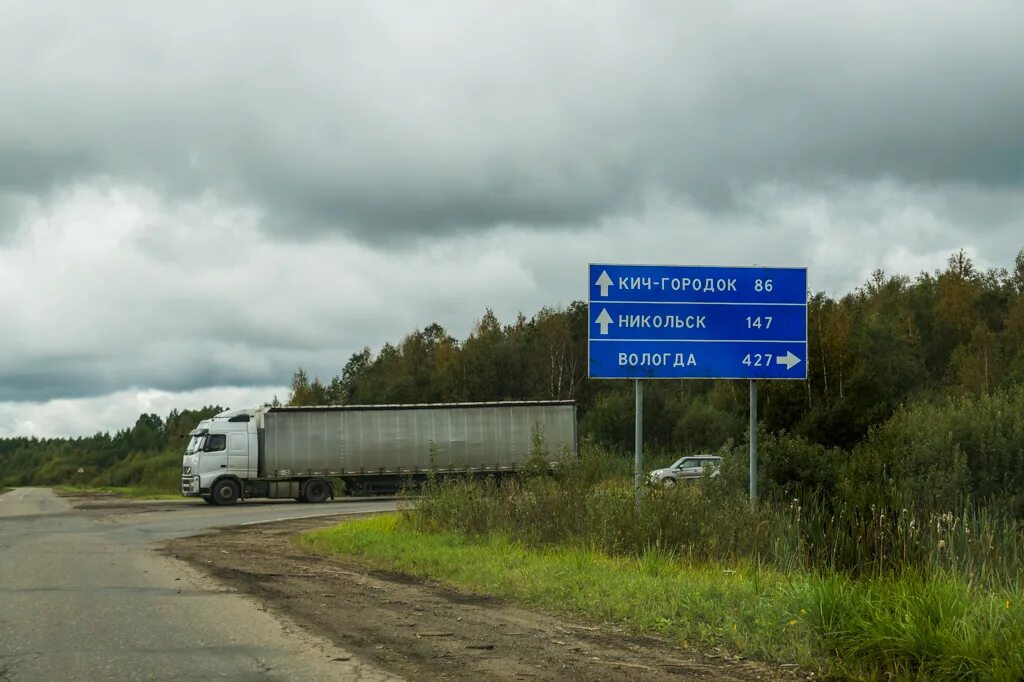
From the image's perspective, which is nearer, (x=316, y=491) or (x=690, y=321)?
(x=690, y=321)

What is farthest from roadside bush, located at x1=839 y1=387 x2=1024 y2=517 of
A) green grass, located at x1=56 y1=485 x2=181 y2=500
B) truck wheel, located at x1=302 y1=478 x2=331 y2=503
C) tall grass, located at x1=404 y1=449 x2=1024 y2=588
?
green grass, located at x1=56 y1=485 x2=181 y2=500

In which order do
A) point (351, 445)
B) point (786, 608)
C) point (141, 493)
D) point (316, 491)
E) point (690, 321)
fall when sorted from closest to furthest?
point (786, 608), point (690, 321), point (316, 491), point (351, 445), point (141, 493)

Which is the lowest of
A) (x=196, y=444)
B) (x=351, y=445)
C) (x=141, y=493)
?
(x=141, y=493)

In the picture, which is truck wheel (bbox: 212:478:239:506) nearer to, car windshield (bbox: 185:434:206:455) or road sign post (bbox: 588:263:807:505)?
car windshield (bbox: 185:434:206:455)

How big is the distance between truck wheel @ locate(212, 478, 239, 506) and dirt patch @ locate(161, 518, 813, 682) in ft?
91.3

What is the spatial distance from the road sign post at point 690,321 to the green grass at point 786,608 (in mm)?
4491

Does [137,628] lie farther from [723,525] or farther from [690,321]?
[690,321]

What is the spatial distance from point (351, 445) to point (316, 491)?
241 centimetres

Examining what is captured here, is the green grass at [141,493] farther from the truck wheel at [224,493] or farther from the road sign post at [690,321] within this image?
the road sign post at [690,321]

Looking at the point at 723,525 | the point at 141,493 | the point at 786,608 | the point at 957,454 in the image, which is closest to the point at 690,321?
the point at 723,525

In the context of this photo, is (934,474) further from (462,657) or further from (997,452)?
(462,657)

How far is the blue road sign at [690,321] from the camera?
1834cm

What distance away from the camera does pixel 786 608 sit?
9359mm

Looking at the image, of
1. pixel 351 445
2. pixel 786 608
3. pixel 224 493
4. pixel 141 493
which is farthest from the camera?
pixel 141 493
